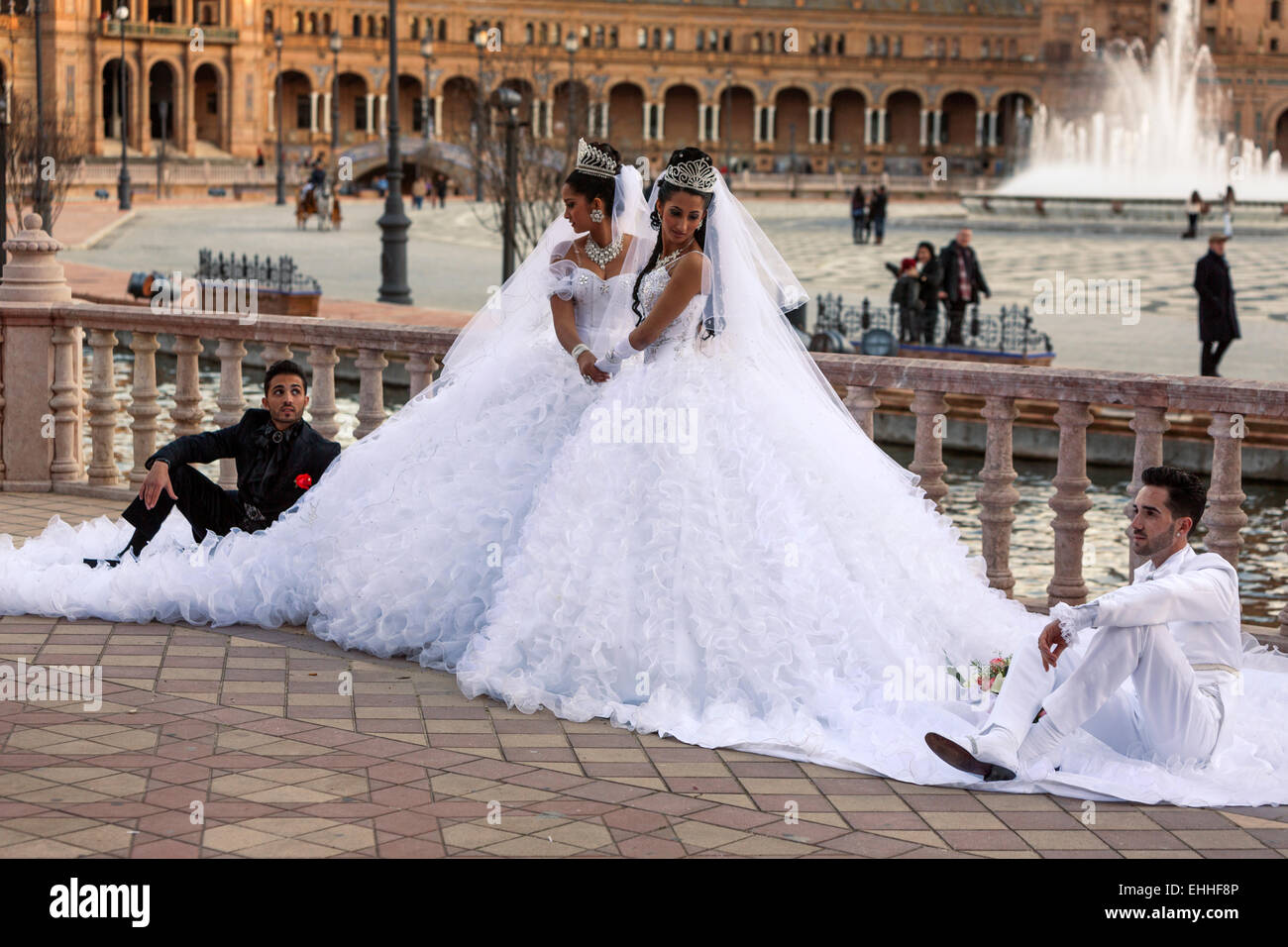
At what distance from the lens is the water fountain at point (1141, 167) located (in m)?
45.4

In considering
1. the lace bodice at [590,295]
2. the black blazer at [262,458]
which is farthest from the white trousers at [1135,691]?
the black blazer at [262,458]

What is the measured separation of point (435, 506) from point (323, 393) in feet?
7.36

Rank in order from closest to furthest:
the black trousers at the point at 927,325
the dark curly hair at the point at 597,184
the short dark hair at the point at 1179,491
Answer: the short dark hair at the point at 1179,491 < the dark curly hair at the point at 597,184 < the black trousers at the point at 927,325

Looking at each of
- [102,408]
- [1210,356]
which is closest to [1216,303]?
[1210,356]

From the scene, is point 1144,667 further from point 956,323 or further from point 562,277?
point 956,323

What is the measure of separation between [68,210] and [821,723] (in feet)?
152

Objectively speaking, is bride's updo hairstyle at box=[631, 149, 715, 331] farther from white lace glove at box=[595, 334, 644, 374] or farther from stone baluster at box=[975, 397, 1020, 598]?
stone baluster at box=[975, 397, 1020, 598]

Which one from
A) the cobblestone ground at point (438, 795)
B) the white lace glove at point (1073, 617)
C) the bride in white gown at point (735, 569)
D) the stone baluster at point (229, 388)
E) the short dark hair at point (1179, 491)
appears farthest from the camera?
the stone baluster at point (229, 388)

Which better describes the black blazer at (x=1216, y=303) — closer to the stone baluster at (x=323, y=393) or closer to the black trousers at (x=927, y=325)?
the black trousers at (x=927, y=325)

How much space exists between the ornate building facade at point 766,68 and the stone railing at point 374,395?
78.1 metres

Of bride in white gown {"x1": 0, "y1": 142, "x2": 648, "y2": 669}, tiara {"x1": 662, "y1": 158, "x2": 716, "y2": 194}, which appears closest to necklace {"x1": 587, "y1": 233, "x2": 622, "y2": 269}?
bride in white gown {"x1": 0, "y1": 142, "x2": 648, "y2": 669}

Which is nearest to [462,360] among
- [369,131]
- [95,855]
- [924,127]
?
[95,855]

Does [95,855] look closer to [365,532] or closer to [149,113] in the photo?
[365,532]

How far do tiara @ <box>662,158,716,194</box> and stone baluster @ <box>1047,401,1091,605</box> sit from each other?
1.85 metres
